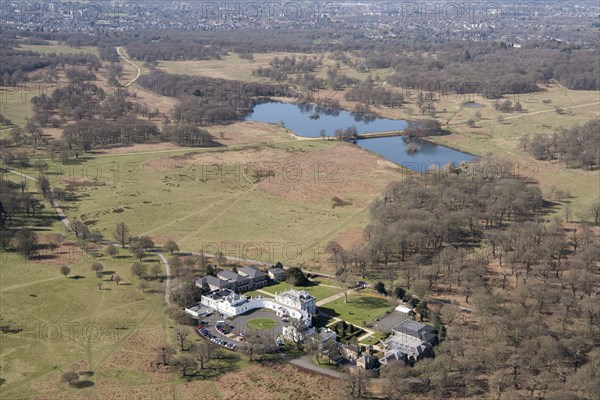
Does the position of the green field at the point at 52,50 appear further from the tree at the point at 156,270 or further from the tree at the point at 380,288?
the tree at the point at 380,288

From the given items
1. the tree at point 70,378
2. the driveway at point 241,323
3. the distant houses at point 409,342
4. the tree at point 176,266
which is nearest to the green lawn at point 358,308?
the distant houses at point 409,342

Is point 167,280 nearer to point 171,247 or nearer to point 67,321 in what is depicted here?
point 171,247

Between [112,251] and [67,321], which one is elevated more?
[112,251]

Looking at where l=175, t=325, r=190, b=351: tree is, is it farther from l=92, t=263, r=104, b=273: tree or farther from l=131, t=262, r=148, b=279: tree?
l=92, t=263, r=104, b=273: tree

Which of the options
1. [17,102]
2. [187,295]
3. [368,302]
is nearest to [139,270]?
[187,295]

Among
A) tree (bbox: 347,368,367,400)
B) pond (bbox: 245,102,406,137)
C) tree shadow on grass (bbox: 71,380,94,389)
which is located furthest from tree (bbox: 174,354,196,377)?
pond (bbox: 245,102,406,137)
